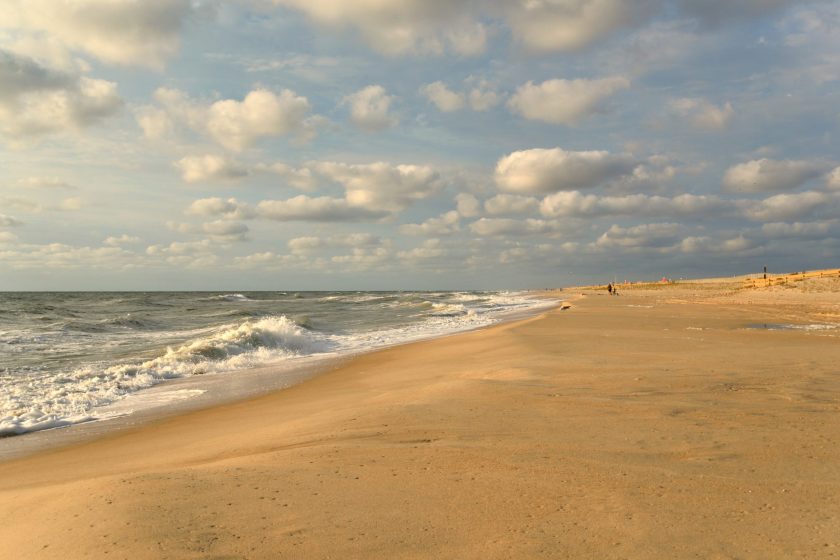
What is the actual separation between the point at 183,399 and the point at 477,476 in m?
8.80

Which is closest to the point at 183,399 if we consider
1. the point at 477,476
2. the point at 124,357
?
the point at 124,357

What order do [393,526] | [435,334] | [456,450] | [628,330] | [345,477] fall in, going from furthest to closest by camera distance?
1. [435,334]
2. [628,330]
3. [456,450]
4. [345,477]
5. [393,526]

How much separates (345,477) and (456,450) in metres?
1.17

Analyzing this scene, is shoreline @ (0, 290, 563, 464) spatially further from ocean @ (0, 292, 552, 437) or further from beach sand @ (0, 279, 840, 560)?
beach sand @ (0, 279, 840, 560)

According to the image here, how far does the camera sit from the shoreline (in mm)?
8289

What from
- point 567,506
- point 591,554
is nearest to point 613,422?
point 567,506

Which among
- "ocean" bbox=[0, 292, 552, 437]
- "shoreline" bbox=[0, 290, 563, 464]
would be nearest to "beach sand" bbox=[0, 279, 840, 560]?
"shoreline" bbox=[0, 290, 563, 464]

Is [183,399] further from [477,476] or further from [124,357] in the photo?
[477,476]

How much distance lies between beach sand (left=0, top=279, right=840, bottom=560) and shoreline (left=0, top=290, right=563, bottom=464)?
674mm

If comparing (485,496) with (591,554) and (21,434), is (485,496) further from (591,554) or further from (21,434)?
(21,434)

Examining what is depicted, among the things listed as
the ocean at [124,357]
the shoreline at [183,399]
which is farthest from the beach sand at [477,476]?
the ocean at [124,357]

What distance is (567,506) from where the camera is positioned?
388cm

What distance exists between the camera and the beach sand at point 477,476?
11.3 feet

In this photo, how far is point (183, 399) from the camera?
11.4 metres
